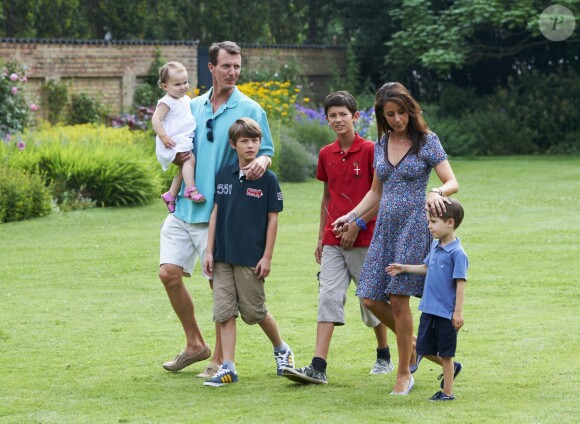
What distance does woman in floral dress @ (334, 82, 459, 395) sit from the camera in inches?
243

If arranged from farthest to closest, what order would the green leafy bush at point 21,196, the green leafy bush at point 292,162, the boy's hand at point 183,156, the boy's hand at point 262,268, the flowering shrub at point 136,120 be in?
the flowering shrub at point 136,120
the green leafy bush at point 292,162
the green leafy bush at point 21,196
the boy's hand at point 183,156
the boy's hand at point 262,268

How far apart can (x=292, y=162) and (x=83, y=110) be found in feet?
18.0

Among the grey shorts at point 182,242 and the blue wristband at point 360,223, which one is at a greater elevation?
the blue wristband at point 360,223

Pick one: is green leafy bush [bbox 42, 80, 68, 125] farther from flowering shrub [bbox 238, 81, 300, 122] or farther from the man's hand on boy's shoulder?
the man's hand on boy's shoulder

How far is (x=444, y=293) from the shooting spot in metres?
5.98

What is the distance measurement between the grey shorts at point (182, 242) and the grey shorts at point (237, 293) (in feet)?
0.62

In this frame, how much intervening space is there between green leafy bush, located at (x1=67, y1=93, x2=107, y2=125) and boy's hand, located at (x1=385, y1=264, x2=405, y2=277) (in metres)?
19.0

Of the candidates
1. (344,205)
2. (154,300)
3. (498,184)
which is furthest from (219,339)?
(498,184)

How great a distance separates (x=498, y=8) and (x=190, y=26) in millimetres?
9190

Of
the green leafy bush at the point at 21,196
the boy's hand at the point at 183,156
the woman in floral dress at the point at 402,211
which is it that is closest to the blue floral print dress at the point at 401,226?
the woman in floral dress at the point at 402,211

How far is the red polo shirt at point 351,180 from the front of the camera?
262 inches

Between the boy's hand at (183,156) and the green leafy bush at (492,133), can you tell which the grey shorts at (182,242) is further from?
the green leafy bush at (492,133)

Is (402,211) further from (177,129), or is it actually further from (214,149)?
(177,129)

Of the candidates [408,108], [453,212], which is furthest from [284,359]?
[408,108]
